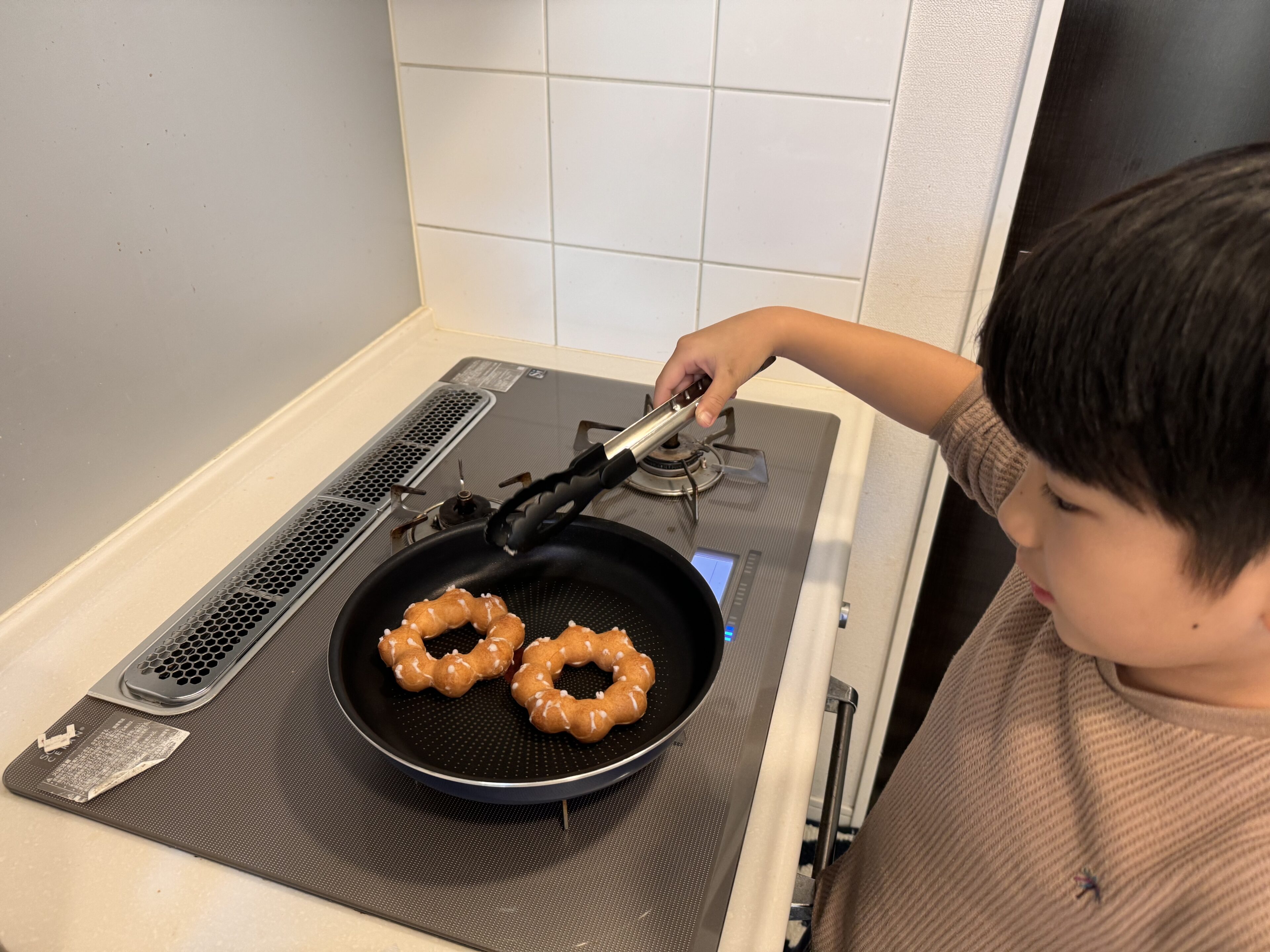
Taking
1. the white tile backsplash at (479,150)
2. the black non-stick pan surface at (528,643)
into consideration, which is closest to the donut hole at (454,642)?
the black non-stick pan surface at (528,643)

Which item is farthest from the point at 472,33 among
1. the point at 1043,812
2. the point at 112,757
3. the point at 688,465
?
the point at 1043,812

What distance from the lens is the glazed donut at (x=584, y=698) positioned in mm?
561

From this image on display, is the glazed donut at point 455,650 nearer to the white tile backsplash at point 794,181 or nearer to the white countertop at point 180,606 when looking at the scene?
the white countertop at point 180,606

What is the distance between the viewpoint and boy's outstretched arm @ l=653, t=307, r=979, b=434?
0.68 meters

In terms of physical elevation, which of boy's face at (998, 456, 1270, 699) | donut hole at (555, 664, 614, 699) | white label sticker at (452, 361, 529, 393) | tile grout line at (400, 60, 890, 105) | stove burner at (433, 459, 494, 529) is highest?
tile grout line at (400, 60, 890, 105)

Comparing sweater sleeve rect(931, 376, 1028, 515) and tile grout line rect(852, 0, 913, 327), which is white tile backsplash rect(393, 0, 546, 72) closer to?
tile grout line rect(852, 0, 913, 327)

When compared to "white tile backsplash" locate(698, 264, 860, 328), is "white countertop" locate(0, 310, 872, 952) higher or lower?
lower

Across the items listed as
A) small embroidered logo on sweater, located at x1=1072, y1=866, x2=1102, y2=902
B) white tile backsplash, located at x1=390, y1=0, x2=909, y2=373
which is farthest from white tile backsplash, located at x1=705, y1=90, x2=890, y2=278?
small embroidered logo on sweater, located at x1=1072, y1=866, x2=1102, y2=902

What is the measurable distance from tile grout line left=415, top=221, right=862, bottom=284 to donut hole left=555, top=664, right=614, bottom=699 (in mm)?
559

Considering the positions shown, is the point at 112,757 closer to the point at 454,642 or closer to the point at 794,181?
the point at 454,642

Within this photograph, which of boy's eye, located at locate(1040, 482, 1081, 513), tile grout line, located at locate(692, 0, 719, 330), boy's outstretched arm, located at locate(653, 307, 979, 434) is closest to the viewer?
boy's eye, located at locate(1040, 482, 1081, 513)

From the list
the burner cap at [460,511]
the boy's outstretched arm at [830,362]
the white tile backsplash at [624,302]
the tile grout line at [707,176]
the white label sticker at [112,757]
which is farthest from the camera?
the white tile backsplash at [624,302]

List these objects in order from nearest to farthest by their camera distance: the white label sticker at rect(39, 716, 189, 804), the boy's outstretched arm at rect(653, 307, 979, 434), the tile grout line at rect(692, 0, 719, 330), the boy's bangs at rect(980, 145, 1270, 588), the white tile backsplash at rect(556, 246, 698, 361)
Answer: the boy's bangs at rect(980, 145, 1270, 588)
the white label sticker at rect(39, 716, 189, 804)
the boy's outstretched arm at rect(653, 307, 979, 434)
the tile grout line at rect(692, 0, 719, 330)
the white tile backsplash at rect(556, 246, 698, 361)

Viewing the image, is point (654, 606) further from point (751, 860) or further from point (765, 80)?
point (765, 80)
